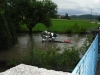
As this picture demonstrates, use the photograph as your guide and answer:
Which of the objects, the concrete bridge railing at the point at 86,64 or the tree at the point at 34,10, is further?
the tree at the point at 34,10

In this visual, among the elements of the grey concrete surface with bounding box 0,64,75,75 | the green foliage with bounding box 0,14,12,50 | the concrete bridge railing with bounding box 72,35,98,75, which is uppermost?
the grey concrete surface with bounding box 0,64,75,75

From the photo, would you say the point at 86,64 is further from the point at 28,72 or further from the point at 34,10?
the point at 34,10

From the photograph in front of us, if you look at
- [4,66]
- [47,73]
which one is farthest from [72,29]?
[47,73]

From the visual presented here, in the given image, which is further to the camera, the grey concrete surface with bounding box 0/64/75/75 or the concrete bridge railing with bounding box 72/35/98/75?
the concrete bridge railing with bounding box 72/35/98/75

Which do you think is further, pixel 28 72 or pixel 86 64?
pixel 86 64

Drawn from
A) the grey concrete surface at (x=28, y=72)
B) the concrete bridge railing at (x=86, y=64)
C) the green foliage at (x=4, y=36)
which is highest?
the grey concrete surface at (x=28, y=72)

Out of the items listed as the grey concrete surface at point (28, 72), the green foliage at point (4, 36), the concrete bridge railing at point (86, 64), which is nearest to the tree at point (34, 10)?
the green foliage at point (4, 36)

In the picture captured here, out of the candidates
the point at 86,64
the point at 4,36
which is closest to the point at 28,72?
the point at 86,64

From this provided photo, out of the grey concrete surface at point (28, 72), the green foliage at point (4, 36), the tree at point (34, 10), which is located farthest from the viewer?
the tree at point (34, 10)

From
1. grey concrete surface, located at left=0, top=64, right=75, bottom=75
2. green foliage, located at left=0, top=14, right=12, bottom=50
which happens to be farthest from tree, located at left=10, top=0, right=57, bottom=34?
grey concrete surface, located at left=0, top=64, right=75, bottom=75

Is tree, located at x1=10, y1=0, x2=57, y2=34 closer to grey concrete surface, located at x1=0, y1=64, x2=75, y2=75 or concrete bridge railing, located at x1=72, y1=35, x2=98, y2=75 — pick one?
concrete bridge railing, located at x1=72, y1=35, x2=98, y2=75

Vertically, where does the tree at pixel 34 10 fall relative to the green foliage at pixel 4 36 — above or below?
above

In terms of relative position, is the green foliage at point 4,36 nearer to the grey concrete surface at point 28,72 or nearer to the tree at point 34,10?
the tree at point 34,10

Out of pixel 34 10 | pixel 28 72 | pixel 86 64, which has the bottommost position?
pixel 86 64
